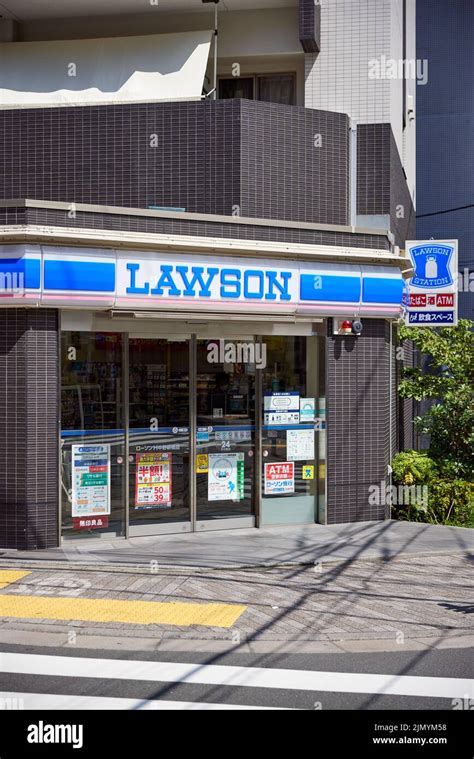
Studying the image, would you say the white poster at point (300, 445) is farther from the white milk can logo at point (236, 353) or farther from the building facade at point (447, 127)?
the building facade at point (447, 127)

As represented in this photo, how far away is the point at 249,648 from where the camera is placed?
7.99m

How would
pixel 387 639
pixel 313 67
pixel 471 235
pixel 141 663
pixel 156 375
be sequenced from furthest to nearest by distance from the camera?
pixel 471 235
pixel 313 67
pixel 156 375
pixel 387 639
pixel 141 663

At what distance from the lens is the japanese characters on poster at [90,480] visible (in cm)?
1232

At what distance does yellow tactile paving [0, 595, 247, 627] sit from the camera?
8703mm

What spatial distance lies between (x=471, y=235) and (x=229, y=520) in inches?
694

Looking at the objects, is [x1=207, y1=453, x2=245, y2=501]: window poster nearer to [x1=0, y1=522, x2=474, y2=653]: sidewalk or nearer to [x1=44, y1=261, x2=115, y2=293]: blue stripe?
[x1=0, y1=522, x2=474, y2=653]: sidewalk

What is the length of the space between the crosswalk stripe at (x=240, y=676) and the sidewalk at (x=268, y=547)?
11.0 ft

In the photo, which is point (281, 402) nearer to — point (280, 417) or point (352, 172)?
point (280, 417)

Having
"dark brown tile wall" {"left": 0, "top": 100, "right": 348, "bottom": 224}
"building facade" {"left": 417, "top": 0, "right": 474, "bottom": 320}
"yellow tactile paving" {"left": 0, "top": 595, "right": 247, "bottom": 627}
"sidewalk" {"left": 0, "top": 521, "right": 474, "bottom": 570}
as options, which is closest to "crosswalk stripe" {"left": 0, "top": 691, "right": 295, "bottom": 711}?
"yellow tactile paving" {"left": 0, "top": 595, "right": 247, "bottom": 627}

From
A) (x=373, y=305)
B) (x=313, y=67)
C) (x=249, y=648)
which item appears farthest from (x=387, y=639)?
(x=313, y=67)

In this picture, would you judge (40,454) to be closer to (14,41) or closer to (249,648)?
(249,648)

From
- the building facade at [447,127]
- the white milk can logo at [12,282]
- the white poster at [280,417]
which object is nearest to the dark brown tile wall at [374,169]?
the white poster at [280,417]

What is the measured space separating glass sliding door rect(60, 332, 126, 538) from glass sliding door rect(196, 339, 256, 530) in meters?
1.27

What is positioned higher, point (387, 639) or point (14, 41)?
point (14, 41)
